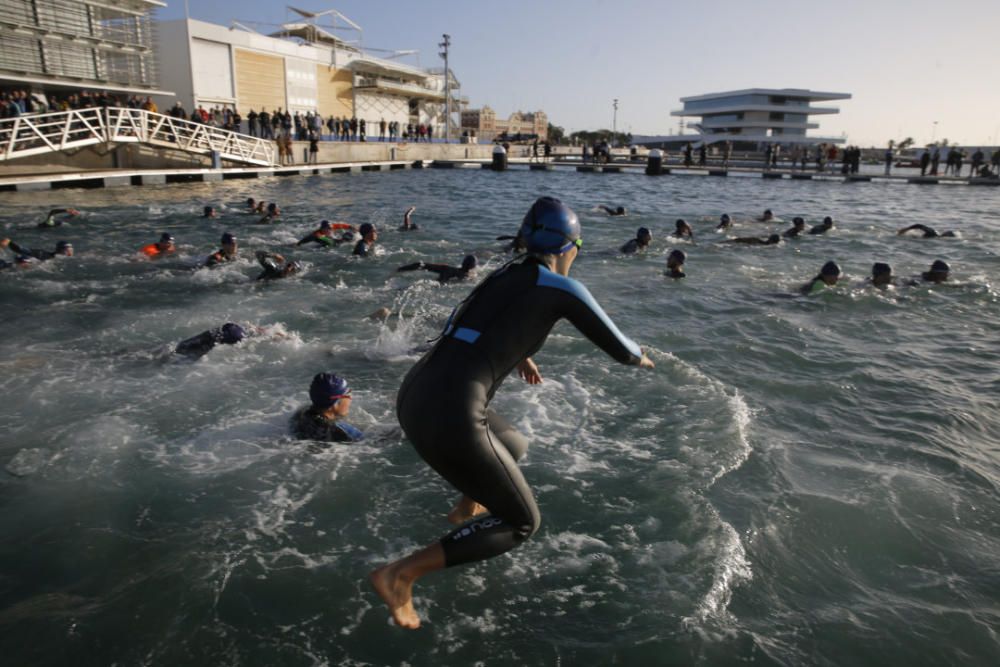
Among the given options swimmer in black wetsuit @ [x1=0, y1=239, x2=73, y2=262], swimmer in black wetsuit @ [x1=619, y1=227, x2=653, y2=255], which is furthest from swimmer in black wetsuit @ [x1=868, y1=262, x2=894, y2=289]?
swimmer in black wetsuit @ [x1=0, y1=239, x2=73, y2=262]

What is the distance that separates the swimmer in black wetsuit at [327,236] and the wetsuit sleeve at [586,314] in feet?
39.7

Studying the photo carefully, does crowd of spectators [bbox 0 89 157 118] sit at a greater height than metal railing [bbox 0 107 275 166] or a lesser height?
greater

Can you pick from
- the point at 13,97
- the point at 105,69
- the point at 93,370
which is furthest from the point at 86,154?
the point at 93,370

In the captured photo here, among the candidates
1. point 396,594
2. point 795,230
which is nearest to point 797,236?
point 795,230

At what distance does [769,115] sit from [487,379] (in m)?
101

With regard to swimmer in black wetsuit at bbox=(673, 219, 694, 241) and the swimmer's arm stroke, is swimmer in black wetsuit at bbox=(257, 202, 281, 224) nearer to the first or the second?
swimmer in black wetsuit at bbox=(673, 219, 694, 241)

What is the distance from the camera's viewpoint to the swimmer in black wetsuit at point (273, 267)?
36.9 feet

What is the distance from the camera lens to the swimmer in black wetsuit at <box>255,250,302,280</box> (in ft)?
36.9

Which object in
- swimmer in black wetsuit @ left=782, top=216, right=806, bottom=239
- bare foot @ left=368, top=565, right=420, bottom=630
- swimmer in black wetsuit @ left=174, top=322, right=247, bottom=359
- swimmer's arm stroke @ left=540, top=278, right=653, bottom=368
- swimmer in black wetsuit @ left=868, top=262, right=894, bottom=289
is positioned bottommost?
swimmer in black wetsuit @ left=174, top=322, right=247, bottom=359

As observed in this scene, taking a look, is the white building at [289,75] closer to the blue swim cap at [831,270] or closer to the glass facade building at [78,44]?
the glass facade building at [78,44]

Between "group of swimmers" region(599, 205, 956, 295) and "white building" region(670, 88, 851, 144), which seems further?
"white building" region(670, 88, 851, 144)

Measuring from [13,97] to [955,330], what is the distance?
3229cm

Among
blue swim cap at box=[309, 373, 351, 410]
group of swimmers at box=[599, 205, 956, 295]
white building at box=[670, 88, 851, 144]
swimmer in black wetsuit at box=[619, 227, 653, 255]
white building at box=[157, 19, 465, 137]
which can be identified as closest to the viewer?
blue swim cap at box=[309, 373, 351, 410]

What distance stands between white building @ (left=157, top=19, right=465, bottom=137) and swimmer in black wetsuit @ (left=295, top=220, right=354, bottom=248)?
32.9 meters
